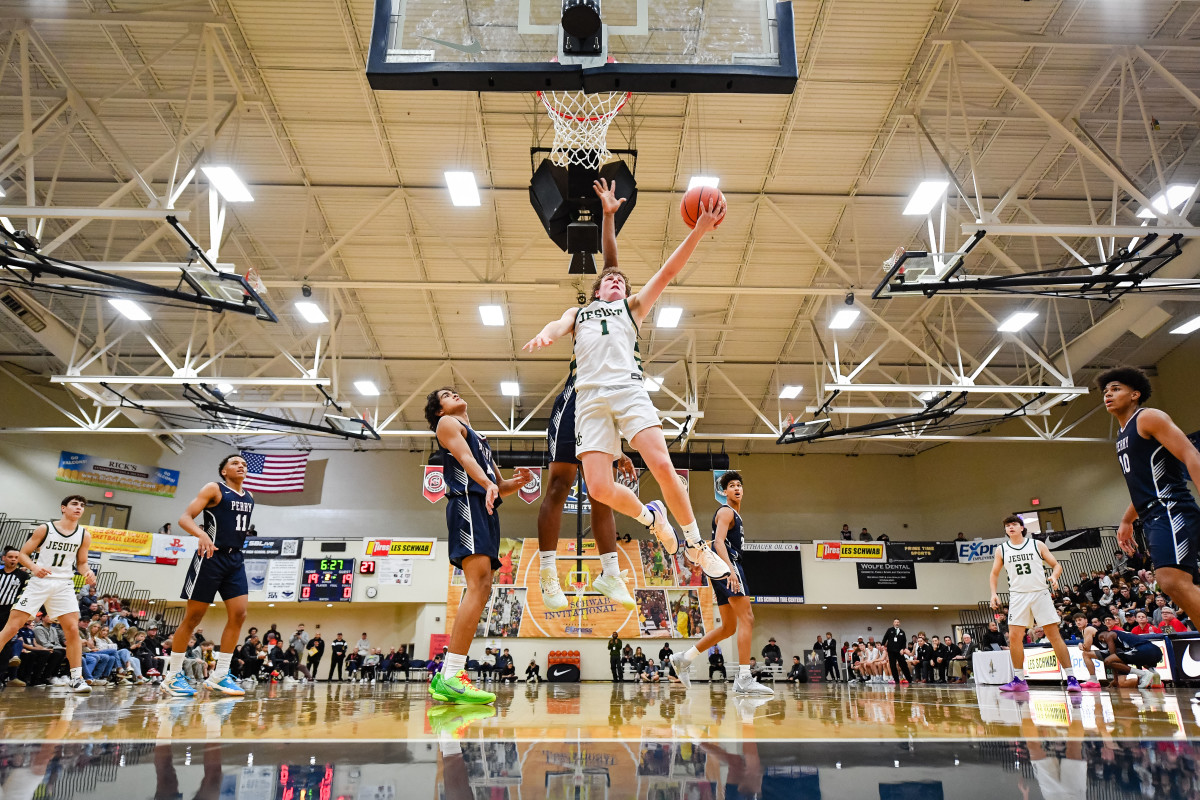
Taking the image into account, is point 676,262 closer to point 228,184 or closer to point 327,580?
point 228,184

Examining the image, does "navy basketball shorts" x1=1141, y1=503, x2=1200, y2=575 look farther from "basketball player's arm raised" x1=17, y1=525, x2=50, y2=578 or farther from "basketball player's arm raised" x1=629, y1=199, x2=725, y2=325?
"basketball player's arm raised" x1=17, y1=525, x2=50, y2=578

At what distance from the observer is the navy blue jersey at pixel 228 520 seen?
5.72m

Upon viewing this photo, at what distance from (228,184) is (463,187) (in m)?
3.44

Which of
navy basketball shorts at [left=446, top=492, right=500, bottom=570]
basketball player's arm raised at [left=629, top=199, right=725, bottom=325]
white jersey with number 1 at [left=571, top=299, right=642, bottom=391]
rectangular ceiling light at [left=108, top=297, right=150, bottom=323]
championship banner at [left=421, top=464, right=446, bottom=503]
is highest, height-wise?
rectangular ceiling light at [left=108, top=297, right=150, bottom=323]

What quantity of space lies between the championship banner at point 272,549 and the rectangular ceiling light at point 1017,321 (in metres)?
20.8

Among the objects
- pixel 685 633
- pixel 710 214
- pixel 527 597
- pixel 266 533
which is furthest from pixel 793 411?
pixel 710 214

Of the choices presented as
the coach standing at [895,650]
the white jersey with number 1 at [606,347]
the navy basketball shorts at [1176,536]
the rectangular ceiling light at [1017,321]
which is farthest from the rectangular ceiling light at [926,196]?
the coach standing at [895,650]

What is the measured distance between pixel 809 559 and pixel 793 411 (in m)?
4.97

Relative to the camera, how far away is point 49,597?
279 inches

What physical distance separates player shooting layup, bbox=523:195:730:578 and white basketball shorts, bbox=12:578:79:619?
6.23m

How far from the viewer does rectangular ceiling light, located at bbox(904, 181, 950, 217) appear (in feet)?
36.3

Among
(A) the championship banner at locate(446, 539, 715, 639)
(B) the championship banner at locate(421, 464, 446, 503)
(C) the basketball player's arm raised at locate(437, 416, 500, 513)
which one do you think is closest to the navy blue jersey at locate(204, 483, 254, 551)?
(C) the basketball player's arm raised at locate(437, 416, 500, 513)

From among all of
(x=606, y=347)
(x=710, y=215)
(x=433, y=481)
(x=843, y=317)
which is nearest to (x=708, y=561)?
(x=606, y=347)

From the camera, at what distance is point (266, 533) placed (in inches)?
1039
